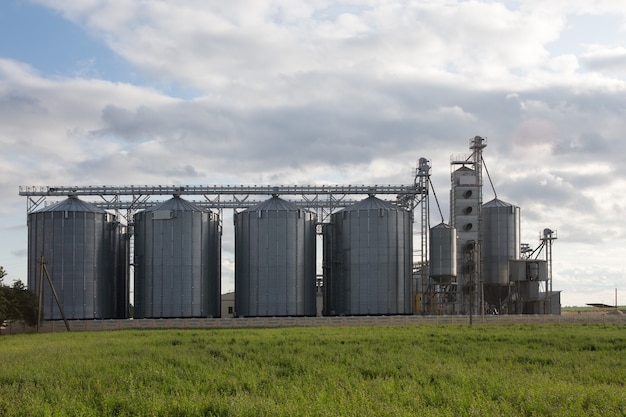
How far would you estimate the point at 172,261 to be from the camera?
7838 centimetres

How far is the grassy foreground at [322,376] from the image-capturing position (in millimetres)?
24719

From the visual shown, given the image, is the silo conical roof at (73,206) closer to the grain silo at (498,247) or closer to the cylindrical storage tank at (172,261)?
the cylindrical storage tank at (172,261)

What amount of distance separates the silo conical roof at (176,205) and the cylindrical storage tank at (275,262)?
541 cm

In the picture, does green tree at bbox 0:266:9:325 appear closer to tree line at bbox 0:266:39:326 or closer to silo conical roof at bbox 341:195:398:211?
tree line at bbox 0:266:39:326

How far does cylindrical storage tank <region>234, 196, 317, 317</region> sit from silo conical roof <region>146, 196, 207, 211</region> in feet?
17.7

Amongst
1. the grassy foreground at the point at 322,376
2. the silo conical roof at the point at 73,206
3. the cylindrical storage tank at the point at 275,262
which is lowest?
the grassy foreground at the point at 322,376

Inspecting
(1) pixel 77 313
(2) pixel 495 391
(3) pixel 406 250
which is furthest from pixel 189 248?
(2) pixel 495 391

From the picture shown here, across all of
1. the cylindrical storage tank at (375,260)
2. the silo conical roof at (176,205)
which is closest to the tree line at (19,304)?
the silo conical roof at (176,205)

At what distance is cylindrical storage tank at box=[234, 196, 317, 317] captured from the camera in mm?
78812

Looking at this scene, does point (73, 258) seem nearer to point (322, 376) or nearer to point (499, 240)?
point (499, 240)

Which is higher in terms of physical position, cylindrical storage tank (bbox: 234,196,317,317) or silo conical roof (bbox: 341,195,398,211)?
silo conical roof (bbox: 341,195,398,211)

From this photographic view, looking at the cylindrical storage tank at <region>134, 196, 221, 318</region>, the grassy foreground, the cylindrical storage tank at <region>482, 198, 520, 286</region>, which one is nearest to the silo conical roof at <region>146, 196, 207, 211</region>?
the cylindrical storage tank at <region>134, 196, 221, 318</region>

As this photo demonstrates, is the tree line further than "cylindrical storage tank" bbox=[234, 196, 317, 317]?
No

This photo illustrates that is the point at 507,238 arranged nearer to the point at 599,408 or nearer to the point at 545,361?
the point at 545,361
